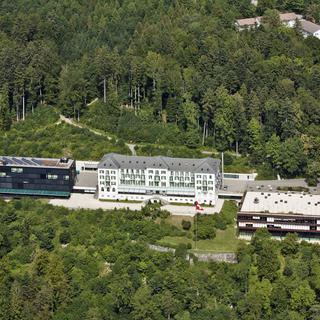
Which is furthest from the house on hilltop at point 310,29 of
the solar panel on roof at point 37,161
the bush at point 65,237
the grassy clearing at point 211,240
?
the bush at point 65,237

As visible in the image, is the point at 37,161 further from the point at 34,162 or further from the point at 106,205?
the point at 106,205

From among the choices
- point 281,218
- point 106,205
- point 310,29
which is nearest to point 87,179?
point 106,205

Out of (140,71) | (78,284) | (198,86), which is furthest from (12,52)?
(78,284)

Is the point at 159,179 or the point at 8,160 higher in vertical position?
the point at 8,160

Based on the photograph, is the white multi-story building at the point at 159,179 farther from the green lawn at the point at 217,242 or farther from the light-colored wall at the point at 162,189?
the green lawn at the point at 217,242

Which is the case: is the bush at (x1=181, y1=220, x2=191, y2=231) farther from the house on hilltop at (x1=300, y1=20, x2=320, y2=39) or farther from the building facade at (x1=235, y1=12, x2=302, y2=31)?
the house on hilltop at (x1=300, y1=20, x2=320, y2=39)
